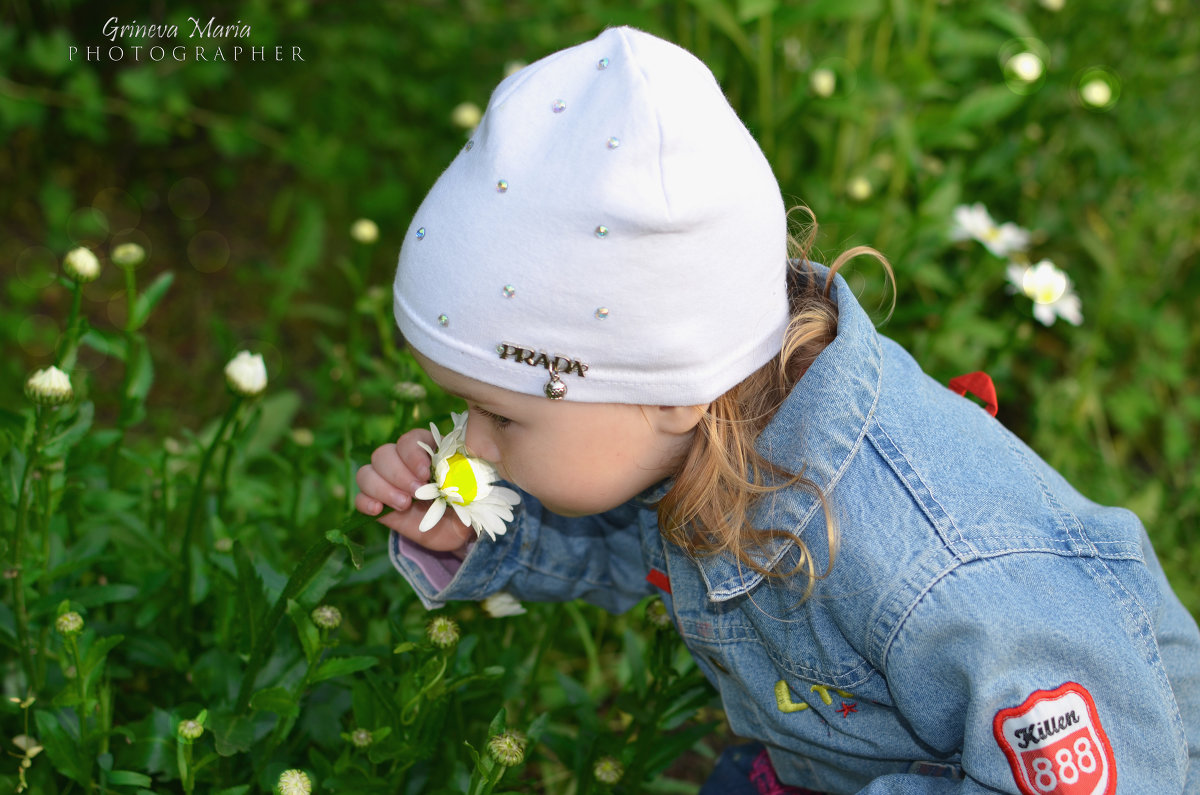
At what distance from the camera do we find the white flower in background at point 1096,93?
7.91 ft

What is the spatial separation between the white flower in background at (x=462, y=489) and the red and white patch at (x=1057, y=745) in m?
0.53

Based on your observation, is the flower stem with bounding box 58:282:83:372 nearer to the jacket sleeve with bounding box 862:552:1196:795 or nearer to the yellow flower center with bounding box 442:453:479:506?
the yellow flower center with bounding box 442:453:479:506

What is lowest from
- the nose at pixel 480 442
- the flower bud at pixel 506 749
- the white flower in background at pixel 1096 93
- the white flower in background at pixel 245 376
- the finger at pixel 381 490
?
the flower bud at pixel 506 749

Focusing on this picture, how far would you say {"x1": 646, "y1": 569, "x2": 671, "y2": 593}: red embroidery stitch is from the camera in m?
1.35

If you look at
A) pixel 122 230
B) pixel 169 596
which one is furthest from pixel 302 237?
pixel 169 596

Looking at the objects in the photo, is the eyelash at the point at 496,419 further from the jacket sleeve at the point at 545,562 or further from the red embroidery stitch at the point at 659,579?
the red embroidery stitch at the point at 659,579

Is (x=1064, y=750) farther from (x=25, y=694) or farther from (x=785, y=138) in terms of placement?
(x=785, y=138)

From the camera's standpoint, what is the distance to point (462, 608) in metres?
1.47

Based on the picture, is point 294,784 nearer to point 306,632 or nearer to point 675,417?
point 306,632

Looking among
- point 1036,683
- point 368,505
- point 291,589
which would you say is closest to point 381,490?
point 368,505

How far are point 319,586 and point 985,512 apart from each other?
0.69m

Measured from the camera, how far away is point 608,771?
1.25 m

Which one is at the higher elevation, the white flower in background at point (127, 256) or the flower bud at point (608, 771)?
the white flower in background at point (127, 256)

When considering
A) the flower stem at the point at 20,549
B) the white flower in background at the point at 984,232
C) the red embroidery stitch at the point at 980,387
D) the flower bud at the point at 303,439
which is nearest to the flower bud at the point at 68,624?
the flower stem at the point at 20,549
